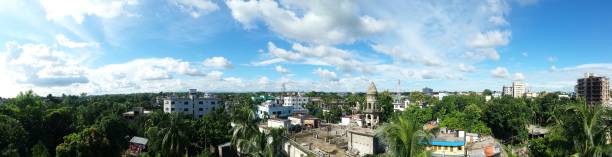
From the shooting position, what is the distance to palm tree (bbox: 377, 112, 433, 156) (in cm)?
1047

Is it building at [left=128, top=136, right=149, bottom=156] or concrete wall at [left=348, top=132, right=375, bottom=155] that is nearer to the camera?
concrete wall at [left=348, top=132, right=375, bottom=155]

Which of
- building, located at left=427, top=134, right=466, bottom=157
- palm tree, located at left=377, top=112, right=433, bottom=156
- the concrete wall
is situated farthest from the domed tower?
palm tree, located at left=377, top=112, right=433, bottom=156

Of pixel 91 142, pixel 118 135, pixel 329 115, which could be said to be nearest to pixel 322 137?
pixel 91 142

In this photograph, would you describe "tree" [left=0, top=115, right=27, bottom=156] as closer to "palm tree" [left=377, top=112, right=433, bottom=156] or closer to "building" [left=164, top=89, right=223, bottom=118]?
"palm tree" [left=377, top=112, right=433, bottom=156]

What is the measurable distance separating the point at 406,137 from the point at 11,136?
1683 inches

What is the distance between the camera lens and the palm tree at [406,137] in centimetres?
1047

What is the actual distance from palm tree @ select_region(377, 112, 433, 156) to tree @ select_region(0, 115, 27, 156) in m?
36.9

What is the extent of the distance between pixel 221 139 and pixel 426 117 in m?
44.9

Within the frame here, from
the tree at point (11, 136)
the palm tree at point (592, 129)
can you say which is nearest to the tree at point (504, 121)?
the palm tree at point (592, 129)

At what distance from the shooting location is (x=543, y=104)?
10244cm

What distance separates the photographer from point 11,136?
3734 centimetres

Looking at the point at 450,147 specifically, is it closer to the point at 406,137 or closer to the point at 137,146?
the point at 406,137

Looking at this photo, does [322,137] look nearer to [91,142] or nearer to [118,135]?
[91,142]

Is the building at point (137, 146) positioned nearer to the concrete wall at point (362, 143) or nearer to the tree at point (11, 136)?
the tree at point (11, 136)
